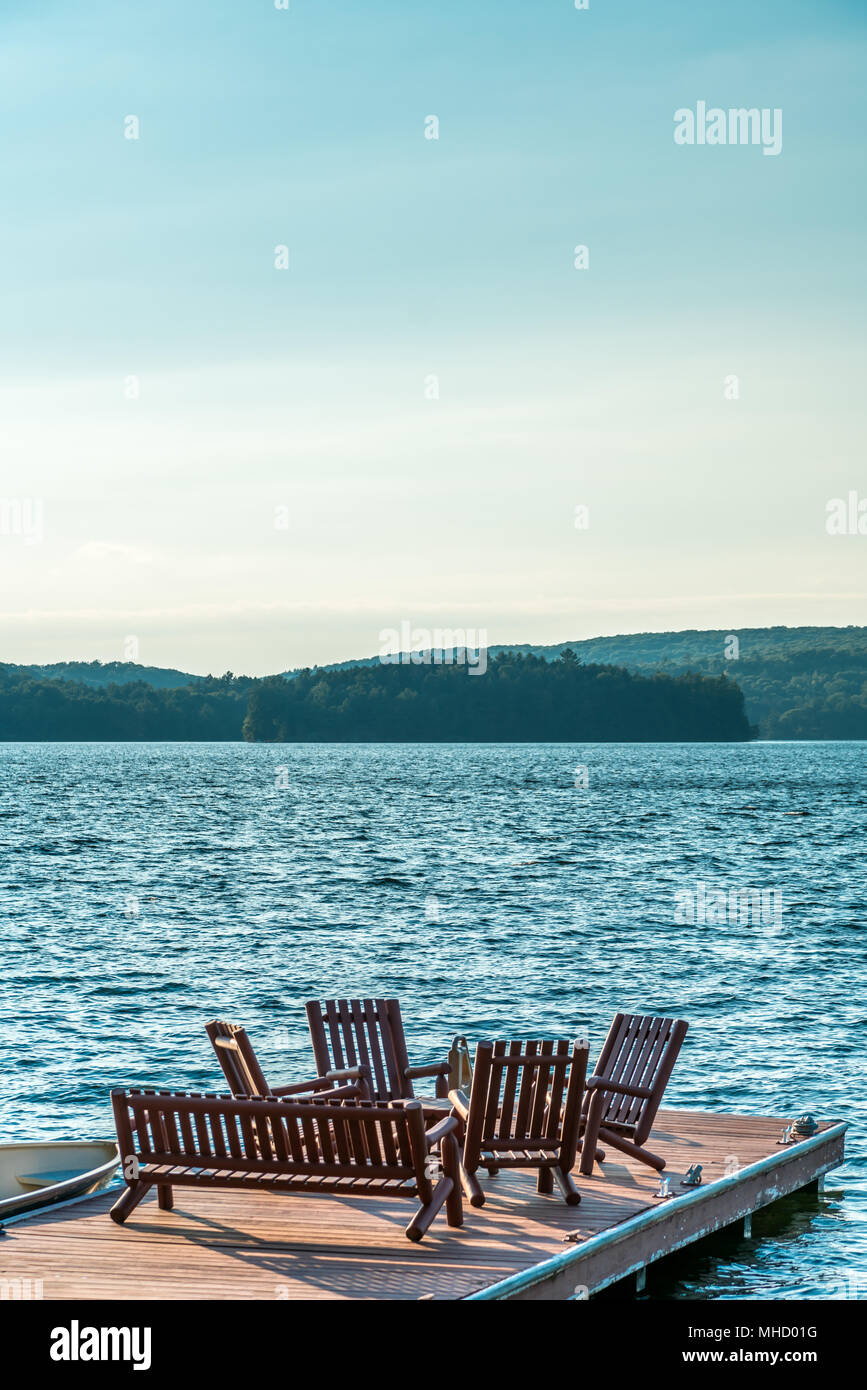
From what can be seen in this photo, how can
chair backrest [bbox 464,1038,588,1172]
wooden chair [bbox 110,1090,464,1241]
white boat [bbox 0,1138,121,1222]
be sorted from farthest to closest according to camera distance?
white boat [bbox 0,1138,121,1222], chair backrest [bbox 464,1038,588,1172], wooden chair [bbox 110,1090,464,1241]

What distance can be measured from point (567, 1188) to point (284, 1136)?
2143 millimetres

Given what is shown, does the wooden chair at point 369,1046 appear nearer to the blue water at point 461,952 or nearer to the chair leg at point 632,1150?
the chair leg at point 632,1150

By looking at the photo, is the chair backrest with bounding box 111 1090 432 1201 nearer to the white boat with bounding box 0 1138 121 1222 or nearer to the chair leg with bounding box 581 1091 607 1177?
the chair leg with bounding box 581 1091 607 1177

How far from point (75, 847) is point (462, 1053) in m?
57.1

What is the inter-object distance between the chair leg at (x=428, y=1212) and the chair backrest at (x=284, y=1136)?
6 centimetres

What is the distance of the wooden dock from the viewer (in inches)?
336

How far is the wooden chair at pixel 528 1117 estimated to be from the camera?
9977mm

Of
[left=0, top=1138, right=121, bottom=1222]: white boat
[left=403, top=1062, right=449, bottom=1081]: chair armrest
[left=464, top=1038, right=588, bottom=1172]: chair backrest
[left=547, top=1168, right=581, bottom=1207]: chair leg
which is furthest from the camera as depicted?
[left=403, top=1062, right=449, bottom=1081]: chair armrest

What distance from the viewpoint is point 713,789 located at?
403ft

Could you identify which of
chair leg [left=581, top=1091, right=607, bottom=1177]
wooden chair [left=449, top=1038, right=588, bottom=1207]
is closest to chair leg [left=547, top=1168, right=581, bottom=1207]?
wooden chair [left=449, top=1038, right=588, bottom=1207]

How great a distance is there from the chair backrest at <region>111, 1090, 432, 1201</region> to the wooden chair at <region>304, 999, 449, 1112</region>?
2273mm

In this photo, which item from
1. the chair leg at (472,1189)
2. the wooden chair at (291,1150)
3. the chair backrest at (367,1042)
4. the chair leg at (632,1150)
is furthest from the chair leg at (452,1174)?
the chair backrest at (367,1042)

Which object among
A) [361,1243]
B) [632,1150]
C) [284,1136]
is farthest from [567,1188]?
[284,1136]
